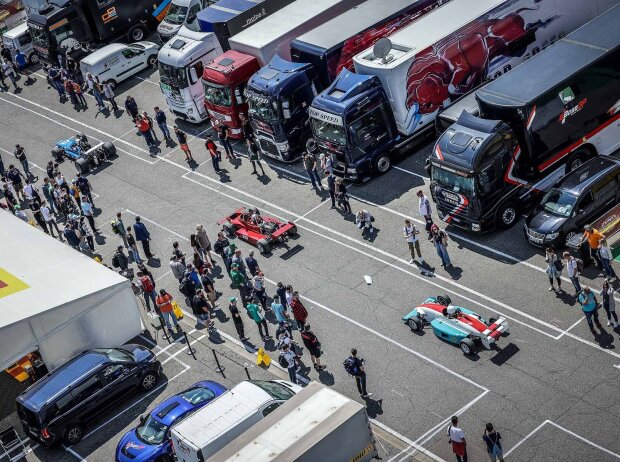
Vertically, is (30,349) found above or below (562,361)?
above

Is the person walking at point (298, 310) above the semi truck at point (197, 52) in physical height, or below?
below

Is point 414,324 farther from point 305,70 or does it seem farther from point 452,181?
point 305,70

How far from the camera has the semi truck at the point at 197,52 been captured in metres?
42.2

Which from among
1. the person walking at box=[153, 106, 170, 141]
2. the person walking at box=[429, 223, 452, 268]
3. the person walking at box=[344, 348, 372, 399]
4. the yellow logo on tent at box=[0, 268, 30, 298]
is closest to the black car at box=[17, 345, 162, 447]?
the yellow logo on tent at box=[0, 268, 30, 298]

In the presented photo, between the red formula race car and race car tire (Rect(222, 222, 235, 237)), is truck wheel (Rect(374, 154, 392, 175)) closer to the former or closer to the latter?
the red formula race car

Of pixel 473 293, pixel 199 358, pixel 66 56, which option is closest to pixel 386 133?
pixel 473 293

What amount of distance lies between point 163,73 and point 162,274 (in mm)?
11448

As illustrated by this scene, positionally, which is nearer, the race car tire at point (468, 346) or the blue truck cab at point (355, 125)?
the race car tire at point (468, 346)

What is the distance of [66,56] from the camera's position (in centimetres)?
4972

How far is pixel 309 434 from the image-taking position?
917 inches

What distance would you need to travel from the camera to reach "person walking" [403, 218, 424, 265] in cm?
3131

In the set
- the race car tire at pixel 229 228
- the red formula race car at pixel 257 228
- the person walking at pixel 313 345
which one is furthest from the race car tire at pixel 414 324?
the race car tire at pixel 229 228

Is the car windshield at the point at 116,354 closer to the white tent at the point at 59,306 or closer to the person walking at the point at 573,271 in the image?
the white tent at the point at 59,306

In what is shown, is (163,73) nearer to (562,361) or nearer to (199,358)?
(199,358)
